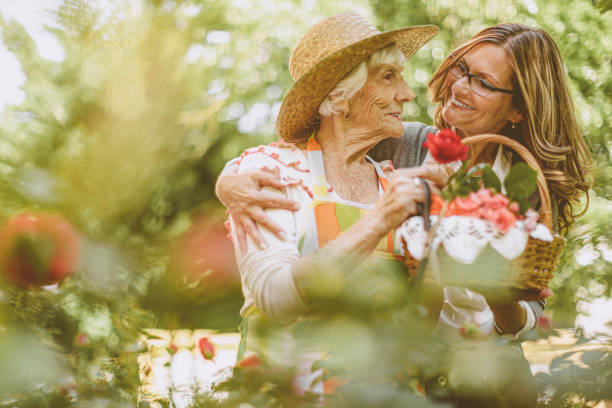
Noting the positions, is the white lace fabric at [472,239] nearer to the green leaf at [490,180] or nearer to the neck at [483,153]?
the green leaf at [490,180]

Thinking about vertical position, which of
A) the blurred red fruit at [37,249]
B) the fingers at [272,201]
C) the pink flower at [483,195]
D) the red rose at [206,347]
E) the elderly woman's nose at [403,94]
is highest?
the elderly woman's nose at [403,94]

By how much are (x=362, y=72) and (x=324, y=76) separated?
0.36 feet

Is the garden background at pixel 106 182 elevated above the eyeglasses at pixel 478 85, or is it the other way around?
the eyeglasses at pixel 478 85

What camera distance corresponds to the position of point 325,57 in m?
1.58

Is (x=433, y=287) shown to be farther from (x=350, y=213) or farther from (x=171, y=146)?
(x=171, y=146)

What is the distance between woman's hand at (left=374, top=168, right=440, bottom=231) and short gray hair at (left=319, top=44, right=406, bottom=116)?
17.2 inches

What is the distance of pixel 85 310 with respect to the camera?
75cm

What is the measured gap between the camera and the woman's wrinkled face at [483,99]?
182cm

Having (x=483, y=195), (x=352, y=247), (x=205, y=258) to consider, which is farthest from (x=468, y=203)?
(x=205, y=258)

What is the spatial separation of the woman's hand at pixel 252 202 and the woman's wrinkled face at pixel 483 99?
644 millimetres

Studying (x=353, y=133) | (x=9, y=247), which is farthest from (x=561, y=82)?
(x=9, y=247)

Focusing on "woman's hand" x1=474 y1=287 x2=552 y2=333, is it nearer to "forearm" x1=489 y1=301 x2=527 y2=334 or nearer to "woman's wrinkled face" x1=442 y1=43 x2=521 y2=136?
"forearm" x1=489 y1=301 x2=527 y2=334

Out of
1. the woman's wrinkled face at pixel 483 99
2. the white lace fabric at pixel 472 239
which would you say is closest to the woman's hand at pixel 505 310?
the white lace fabric at pixel 472 239

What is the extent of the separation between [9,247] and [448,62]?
1674 millimetres
